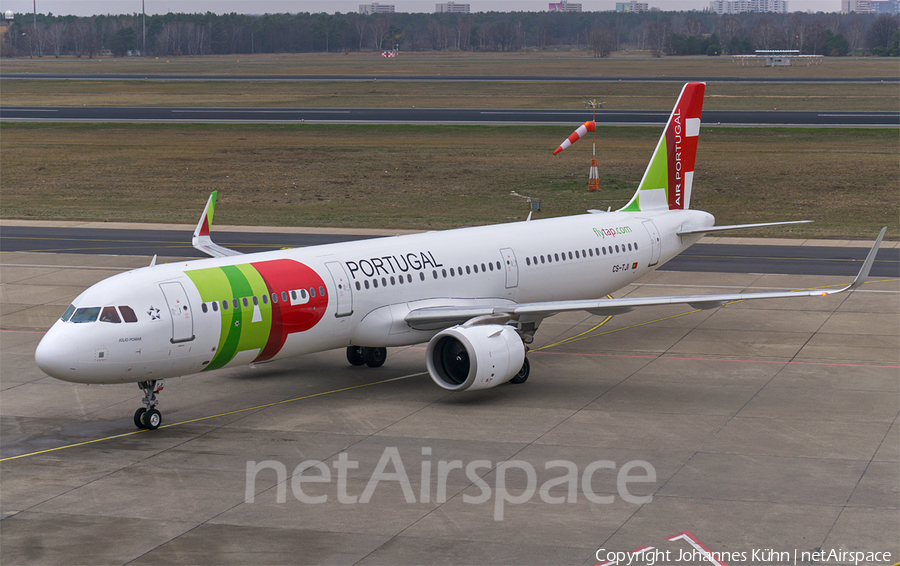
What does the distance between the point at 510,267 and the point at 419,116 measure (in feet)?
245

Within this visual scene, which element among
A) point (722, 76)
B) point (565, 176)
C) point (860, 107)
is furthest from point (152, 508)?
point (722, 76)

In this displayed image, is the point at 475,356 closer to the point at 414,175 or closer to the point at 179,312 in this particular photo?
the point at 179,312

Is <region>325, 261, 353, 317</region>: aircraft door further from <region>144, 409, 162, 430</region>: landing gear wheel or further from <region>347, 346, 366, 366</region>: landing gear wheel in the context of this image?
<region>144, 409, 162, 430</region>: landing gear wheel

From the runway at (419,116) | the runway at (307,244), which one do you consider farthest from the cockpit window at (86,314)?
the runway at (419,116)

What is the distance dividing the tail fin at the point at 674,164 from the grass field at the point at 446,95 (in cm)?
7412

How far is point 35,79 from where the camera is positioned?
16562 cm

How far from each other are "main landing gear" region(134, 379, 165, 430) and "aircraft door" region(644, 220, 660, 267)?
16.9 meters

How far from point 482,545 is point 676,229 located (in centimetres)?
2005

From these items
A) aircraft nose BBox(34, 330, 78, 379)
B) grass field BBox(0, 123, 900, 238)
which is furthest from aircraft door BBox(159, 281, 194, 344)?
grass field BBox(0, 123, 900, 238)

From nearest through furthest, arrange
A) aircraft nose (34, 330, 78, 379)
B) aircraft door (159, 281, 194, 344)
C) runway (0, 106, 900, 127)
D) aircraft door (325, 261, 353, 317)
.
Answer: aircraft nose (34, 330, 78, 379)
aircraft door (159, 281, 194, 344)
aircraft door (325, 261, 353, 317)
runway (0, 106, 900, 127)

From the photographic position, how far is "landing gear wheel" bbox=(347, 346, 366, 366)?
29.5 meters

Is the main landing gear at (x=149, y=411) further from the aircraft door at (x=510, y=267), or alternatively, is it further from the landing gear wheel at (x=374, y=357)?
the aircraft door at (x=510, y=267)

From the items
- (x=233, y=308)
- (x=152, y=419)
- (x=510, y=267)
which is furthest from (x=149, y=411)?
(x=510, y=267)

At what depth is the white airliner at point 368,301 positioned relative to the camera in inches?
896
